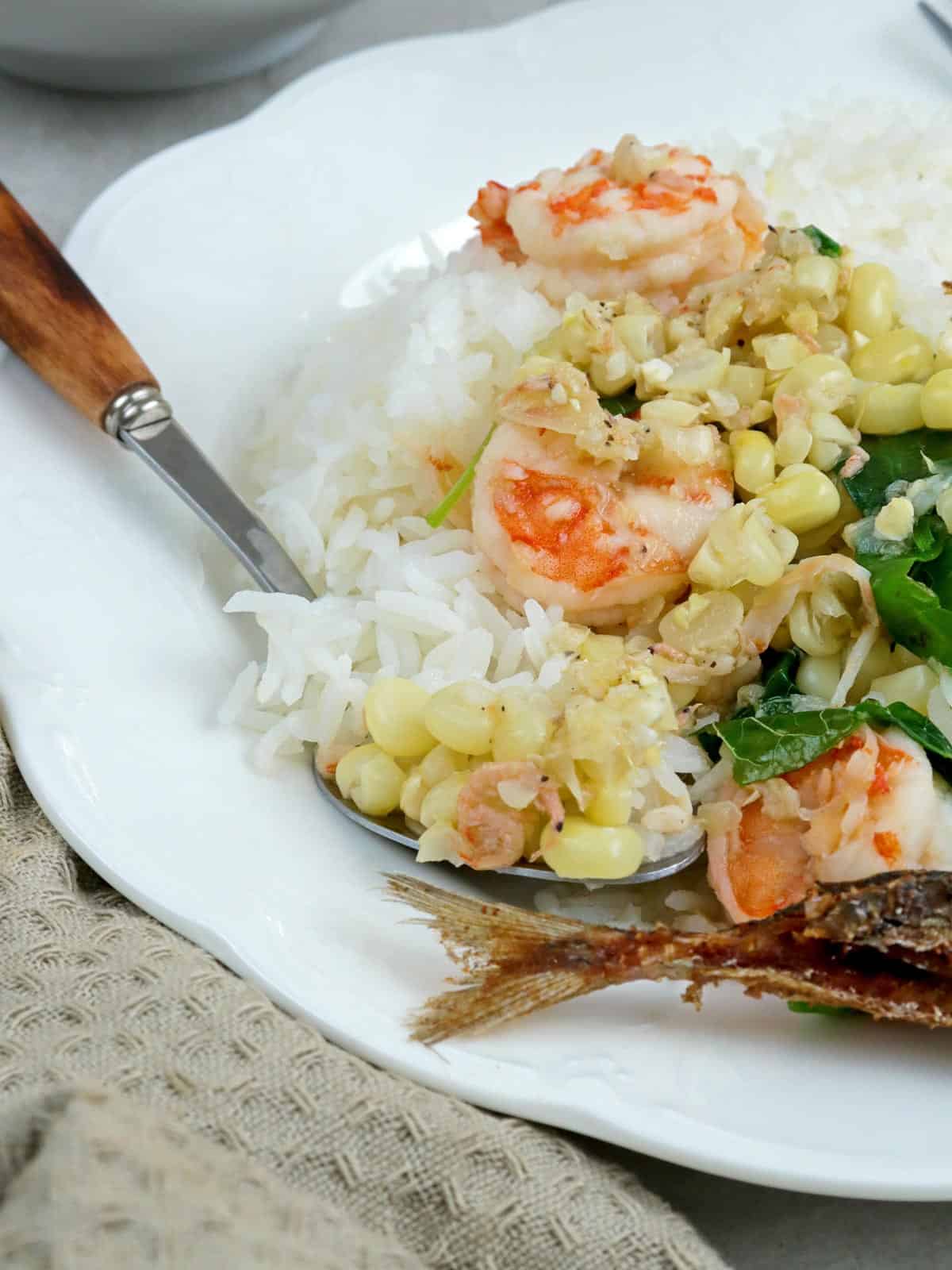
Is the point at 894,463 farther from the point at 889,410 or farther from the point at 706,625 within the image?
the point at 706,625

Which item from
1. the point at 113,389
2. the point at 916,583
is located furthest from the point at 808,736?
the point at 113,389

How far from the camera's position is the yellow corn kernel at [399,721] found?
288 cm

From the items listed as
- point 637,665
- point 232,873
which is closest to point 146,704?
point 232,873

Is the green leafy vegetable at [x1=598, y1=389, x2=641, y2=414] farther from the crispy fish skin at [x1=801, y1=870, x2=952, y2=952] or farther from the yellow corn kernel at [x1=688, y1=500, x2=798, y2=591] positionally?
the crispy fish skin at [x1=801, y1=870, x2=952, y2=952]

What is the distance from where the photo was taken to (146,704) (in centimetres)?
299

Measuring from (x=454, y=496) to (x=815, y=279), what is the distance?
0.98 m

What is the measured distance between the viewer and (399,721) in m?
2.88

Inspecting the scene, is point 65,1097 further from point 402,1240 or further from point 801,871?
point 801,871

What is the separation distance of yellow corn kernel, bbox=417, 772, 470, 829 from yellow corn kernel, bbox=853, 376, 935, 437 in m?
1.24

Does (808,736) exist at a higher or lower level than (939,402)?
lower

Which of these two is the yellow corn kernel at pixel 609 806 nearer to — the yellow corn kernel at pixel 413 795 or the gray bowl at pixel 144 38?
the yellow corn kernel at pixel 413 795

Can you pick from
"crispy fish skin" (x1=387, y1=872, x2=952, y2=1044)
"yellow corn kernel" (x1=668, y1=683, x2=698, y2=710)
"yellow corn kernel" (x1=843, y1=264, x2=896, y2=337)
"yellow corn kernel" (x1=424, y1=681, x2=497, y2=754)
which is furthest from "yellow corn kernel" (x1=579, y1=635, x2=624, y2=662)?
"yellow corn kernel" (x1=843, y1=264, x2=896, y2=337)

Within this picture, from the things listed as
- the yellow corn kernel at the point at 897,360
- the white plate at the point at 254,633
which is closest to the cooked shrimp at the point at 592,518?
the yellow corn kernel at the point at 897,360

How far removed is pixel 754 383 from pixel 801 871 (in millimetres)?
1149
